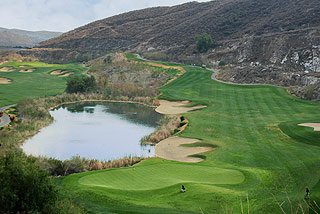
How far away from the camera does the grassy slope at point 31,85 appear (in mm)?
42456

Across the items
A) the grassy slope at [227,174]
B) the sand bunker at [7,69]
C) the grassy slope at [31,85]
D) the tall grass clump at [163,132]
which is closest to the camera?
the grassy slope at [227,174]

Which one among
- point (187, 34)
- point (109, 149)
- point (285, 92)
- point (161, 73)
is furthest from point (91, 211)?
point (187, 34)

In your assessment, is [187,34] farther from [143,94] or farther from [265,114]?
[265,114]

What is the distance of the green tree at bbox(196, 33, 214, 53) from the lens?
7888 cm

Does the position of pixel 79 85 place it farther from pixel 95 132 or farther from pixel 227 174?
pixel 227 174

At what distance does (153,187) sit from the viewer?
14773 mm

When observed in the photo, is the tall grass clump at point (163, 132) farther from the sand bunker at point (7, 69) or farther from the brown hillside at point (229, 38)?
the sand bunker at point (7, 69)

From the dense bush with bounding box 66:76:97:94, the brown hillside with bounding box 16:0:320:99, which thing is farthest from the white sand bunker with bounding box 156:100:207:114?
the brown hillside with bounding box 16:0:320:99

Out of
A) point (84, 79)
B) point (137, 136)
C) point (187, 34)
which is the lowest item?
point (137, 136)

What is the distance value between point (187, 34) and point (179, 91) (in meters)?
46.6

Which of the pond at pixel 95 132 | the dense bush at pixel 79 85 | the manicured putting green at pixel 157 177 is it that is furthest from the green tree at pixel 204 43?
the manicured putting green at pixel 157 177

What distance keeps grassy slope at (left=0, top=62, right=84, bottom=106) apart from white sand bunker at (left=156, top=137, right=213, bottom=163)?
828 inches

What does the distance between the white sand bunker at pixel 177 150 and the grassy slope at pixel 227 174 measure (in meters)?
1.12

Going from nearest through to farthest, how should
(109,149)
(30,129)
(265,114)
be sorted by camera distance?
(109,149)
(30,129)
(265,114)
